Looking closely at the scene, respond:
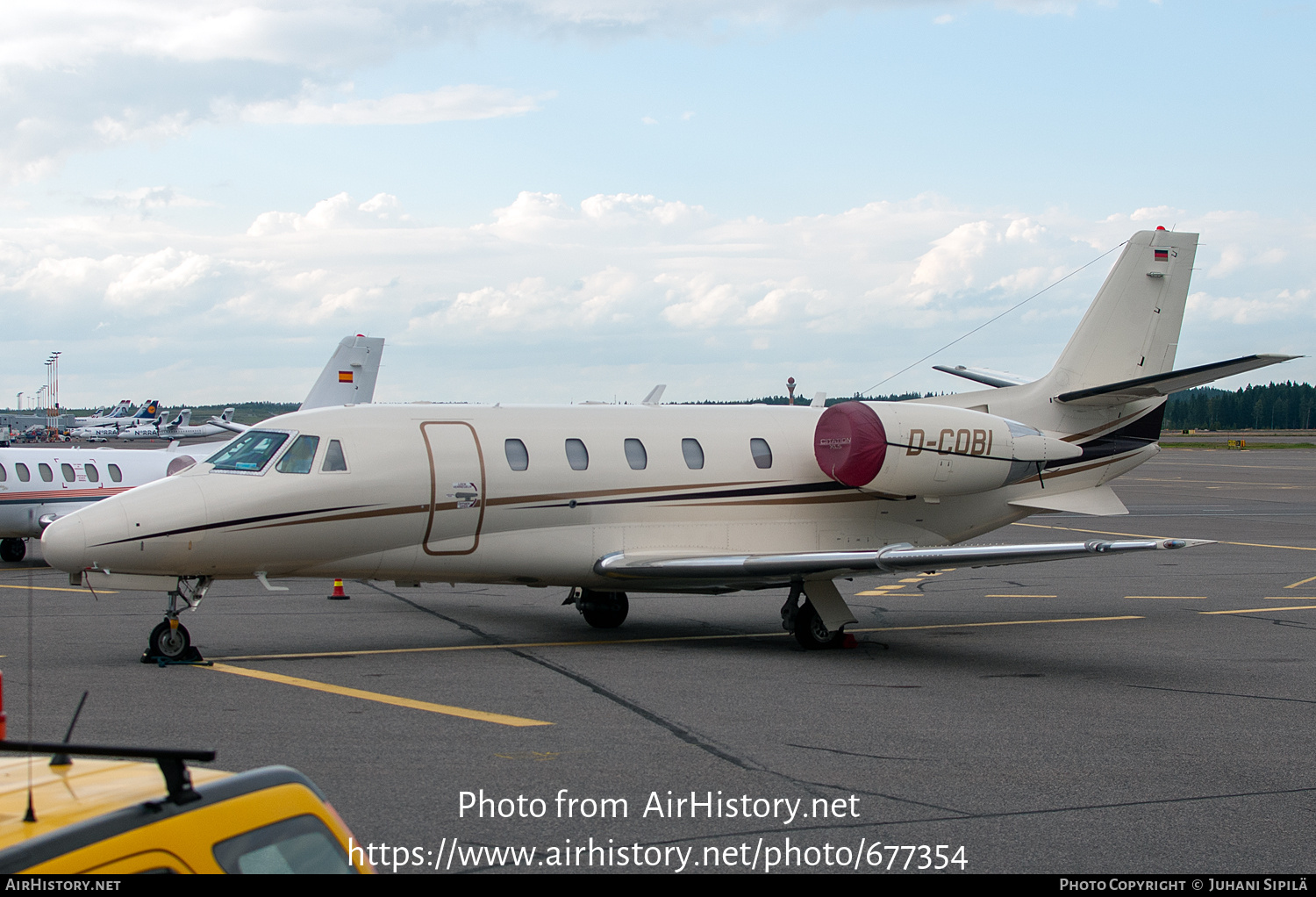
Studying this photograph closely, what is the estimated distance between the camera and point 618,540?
1413cm

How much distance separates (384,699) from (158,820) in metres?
8.06

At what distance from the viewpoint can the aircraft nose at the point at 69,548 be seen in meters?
11.7

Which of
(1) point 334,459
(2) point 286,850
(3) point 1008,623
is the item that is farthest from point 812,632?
(2) point 286,850

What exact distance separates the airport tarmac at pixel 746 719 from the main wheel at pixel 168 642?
37 cm

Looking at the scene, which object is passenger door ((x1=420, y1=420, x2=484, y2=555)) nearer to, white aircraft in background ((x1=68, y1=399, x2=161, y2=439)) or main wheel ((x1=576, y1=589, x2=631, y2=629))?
main wheel ((x1=576, y1=589, x2=631, y2=629))

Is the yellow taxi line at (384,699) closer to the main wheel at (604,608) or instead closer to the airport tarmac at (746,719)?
the airport tarmac at (746,719)

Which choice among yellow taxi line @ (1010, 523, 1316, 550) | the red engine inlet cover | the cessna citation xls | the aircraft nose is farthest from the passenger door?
A: yellow taxi line @ (1010, 523, 1316, 550)

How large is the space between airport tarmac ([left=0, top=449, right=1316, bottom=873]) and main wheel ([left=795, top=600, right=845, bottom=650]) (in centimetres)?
16

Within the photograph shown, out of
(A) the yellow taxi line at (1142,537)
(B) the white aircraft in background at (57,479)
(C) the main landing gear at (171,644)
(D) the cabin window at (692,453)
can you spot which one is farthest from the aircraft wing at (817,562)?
(A) the yellow taxi line at (1142,537)

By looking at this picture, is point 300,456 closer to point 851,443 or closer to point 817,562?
point 817,562

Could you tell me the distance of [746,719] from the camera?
9.88 m

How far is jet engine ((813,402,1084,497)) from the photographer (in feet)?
48.5

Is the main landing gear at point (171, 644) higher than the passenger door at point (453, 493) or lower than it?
lower
